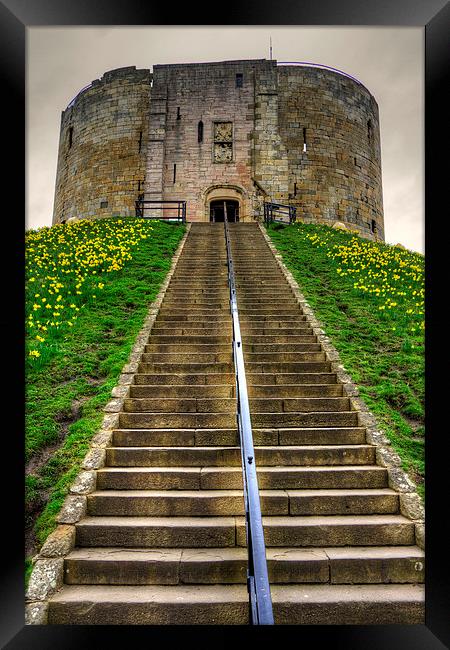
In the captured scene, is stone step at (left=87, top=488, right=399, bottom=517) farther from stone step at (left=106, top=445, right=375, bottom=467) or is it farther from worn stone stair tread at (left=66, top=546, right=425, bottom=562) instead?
stone step at (left=106, top=445, right=375, bottom=467)

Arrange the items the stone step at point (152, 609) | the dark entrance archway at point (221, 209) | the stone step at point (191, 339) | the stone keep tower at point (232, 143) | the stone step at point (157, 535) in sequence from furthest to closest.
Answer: the dark entrance archway at point (221, 209) < the stone keep tower at point (232, 143) < the stone step at point (191, 339) < the stone step at point (157, 535) < the stone step at point (152, 609)

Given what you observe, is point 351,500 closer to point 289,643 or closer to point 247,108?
point 289,643

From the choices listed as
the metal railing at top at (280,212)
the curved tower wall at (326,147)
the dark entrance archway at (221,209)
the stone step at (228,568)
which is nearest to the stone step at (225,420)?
the stone step at (228,568)

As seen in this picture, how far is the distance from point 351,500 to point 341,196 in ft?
69.2

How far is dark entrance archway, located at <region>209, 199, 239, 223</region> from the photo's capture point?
2338cm

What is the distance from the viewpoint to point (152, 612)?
3281 mm

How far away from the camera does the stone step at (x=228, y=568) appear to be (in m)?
3.57

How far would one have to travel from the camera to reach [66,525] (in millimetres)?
3914

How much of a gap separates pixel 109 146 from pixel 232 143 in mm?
5989

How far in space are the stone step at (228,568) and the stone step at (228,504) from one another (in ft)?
1.50

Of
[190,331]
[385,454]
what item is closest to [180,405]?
[385,454]

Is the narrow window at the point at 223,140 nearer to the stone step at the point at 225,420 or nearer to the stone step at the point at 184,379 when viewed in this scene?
the stone step at the point at 184,379
